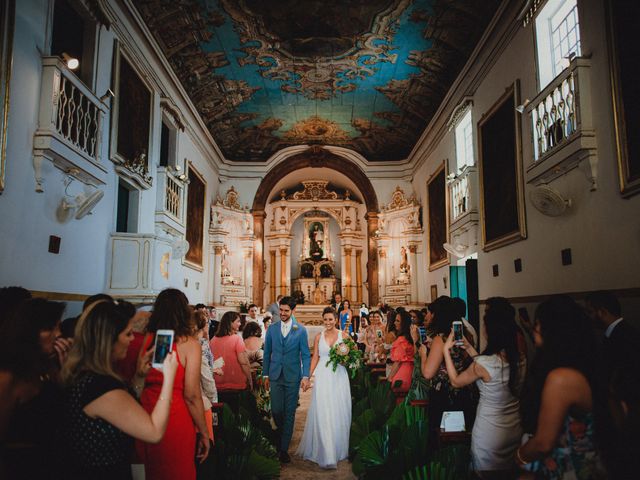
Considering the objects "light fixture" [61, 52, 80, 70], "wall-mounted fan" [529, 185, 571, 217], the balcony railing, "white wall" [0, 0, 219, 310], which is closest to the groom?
"white wall" [0, 0, 219, 310]

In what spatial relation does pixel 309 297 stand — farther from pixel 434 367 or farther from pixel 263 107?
pixel 434 367

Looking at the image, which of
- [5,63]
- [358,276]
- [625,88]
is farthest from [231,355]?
[358,276]

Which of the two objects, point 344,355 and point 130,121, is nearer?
point 344,355

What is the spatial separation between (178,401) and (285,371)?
2745 millimetres

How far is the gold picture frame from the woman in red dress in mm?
3446

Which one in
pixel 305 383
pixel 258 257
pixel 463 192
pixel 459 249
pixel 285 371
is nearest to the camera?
pixel 285 371

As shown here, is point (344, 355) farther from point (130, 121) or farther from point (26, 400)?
point (130, 121)

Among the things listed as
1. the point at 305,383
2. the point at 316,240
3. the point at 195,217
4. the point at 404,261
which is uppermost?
the point at 316,240

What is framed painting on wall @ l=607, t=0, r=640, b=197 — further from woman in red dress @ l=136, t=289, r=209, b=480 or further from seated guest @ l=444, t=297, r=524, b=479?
woman in red dress @ l=136, t=289, r=209, b=480

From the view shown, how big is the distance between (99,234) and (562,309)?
7132 millimetres

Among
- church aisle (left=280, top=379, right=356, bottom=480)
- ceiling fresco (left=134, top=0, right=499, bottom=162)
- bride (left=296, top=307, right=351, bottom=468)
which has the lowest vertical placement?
church aisle (left=280, top=379, right=356, bottom=480)

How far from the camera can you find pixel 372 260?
17438mm

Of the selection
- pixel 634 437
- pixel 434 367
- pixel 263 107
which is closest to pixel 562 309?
pixel 634 437

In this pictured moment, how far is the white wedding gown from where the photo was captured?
5.29 metres
